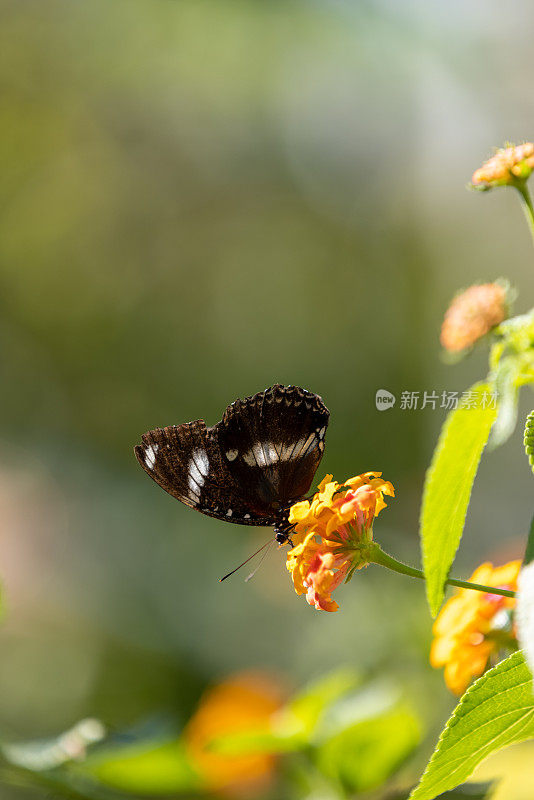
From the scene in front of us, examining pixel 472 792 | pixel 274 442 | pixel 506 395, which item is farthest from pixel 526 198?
pixel 472 792

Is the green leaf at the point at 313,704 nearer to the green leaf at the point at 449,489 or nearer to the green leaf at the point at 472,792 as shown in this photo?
the green leaf at the point at 472,792

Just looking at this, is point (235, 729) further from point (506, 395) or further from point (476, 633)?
point (506, 395)

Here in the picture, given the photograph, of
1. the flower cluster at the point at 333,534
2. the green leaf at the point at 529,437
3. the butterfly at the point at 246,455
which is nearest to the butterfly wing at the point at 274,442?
the butterfly at the point at 246,455

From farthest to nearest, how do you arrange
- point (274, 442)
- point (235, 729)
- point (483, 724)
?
point (235, 729) < point (274, 442) < point (483, 724)

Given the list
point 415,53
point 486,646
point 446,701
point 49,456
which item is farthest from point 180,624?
point 415,53

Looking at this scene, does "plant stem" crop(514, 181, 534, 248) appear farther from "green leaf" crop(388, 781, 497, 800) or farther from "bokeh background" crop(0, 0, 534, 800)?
"bokeh background" crop(0, 0, 534, 800)
